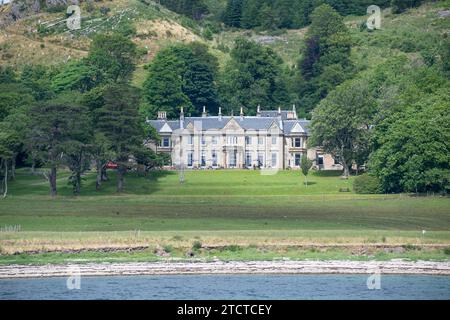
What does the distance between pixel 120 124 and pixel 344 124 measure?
2206 cm

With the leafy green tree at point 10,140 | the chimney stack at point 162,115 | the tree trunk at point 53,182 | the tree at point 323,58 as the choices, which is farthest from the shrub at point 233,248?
the tree at point 323,58

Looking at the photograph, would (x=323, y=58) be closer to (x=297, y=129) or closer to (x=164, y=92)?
(x=164, y=92)

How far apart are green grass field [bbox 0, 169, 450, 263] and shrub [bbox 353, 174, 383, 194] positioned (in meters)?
0.99

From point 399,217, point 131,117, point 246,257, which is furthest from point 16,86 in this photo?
point 246,257

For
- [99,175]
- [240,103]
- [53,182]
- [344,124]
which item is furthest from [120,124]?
[240,103]

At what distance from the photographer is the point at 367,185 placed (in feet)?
370

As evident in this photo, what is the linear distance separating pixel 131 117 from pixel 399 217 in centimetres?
3350

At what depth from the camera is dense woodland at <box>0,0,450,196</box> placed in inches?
4417

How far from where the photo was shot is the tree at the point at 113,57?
531 feet

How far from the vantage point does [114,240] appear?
81.1 metres

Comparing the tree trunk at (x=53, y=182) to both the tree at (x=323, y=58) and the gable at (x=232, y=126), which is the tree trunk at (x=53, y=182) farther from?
the tree at (x=323, y=58)

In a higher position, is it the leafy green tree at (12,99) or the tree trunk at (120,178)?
the leafy green tree at (12,99)

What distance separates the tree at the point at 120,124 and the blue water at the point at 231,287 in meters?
48.1
